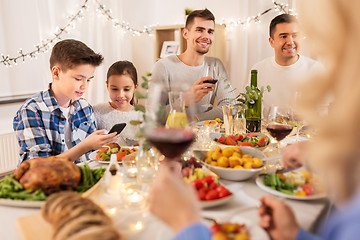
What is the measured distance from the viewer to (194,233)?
565 mm

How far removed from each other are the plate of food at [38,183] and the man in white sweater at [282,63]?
2202 millimetres

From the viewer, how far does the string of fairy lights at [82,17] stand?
303cm

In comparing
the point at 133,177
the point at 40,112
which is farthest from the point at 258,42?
the point at 133,177

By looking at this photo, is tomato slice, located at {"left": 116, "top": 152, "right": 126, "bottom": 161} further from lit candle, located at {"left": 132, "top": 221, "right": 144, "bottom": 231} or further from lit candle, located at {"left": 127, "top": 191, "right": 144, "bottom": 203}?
lit candle, located at {"left": 132, "top": 221, "right": 144, "bottom": 231}

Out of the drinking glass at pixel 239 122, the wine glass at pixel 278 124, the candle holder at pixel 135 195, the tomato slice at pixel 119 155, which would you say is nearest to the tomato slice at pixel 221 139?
the wine glass at pixel 278 124

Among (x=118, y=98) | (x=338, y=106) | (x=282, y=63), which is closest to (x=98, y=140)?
(x=118, y=98)

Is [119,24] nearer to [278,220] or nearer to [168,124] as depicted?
[168,124]

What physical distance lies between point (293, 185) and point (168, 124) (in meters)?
0.49

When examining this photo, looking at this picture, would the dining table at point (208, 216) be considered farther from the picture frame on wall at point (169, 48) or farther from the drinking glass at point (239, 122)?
the picture frame on wall at point (169, 48)

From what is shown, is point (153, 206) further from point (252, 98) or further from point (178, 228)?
point (252, 98)

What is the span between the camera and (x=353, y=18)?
47cm

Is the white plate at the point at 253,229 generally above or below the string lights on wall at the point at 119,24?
below

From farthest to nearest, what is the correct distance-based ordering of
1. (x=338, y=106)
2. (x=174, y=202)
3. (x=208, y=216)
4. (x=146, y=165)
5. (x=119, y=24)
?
1. (x=119, y=24)
2. (x=146, y=165)
3. (x=208, y=216)
4. (x=174, y=202)
5. (x=338, y=106)

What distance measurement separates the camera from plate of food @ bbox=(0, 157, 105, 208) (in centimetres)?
91
